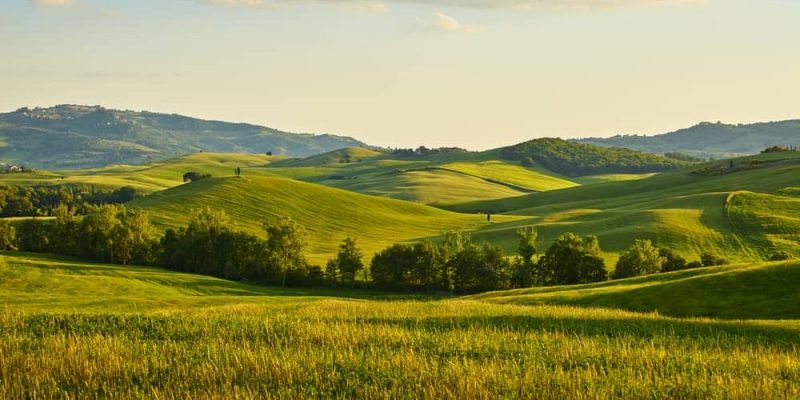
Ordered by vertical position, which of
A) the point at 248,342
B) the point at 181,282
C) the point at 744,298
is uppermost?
the point at 248,342

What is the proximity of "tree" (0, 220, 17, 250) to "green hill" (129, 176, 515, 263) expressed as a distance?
36853 millimetres

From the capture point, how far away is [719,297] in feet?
164

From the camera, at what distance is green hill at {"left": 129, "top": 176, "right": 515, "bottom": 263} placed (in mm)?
167375

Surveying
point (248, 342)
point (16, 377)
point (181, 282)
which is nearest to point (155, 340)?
point (248, 342)

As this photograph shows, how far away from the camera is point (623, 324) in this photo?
34.5 m

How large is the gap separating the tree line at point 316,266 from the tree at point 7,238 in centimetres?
17

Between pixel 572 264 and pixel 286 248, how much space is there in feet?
146

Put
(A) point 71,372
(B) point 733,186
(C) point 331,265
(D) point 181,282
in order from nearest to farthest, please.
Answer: (A) point 71,372
(D) point 181,282
(C) point 331,265
(B) point 733,186

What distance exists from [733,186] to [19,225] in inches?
6913

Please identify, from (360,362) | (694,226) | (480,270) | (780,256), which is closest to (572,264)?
(480,270)

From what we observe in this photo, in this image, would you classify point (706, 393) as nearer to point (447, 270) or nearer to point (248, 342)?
point (248, 342)

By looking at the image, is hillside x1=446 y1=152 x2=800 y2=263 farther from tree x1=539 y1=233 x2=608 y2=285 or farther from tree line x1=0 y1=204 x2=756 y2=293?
tree x1=539 y1=233 x2=608 y2=285

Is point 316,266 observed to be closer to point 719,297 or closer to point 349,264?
point 349,264

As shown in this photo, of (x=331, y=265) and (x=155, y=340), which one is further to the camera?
(x=331, y=265)
